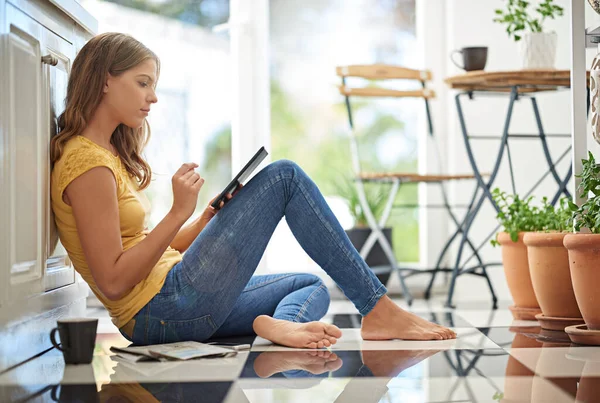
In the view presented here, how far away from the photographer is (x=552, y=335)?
226cm

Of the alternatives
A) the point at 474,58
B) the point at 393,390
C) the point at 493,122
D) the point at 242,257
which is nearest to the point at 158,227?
the point at 242,257

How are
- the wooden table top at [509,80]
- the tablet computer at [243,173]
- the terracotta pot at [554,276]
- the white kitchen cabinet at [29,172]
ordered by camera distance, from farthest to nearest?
1. the wooden table top at [509,80]
2. the terracotta pot at [554,276]
3. the tablet computer at [243,173]
4. the white kitchen cabinet at [29,172]

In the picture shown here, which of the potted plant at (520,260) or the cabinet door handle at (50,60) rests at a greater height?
the cabinet door handle at (50,60)

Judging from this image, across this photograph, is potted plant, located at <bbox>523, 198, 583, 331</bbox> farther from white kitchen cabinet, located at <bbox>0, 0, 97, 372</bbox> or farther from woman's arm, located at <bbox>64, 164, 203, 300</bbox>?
white kitchen cabinet, located at <bbox>0, 0, 97, 372</bbox>

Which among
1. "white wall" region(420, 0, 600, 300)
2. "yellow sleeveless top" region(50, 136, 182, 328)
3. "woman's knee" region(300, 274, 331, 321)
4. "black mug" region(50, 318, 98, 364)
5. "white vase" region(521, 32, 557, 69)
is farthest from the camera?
"white wall" region(420, 0, 600, 300)

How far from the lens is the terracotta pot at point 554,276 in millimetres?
2373

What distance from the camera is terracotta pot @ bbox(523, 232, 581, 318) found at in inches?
93.4

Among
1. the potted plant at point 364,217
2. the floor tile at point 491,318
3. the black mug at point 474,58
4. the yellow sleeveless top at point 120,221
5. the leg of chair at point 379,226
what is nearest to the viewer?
the yellow sleeveless top at point 120,221

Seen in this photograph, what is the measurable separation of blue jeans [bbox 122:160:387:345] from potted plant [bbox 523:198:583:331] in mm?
649

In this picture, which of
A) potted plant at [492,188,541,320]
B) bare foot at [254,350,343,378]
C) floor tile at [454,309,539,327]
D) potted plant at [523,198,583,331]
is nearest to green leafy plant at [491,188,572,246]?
potted plant at [492,188,541,320]

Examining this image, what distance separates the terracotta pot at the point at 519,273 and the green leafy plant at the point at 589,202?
0.50 metres

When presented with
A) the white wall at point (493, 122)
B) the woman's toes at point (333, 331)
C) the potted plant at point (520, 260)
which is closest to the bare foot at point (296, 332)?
the woman's toes at point (333, 331)

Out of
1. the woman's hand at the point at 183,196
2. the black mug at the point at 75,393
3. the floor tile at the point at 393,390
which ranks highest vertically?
the woman's hand at the point at 183,196

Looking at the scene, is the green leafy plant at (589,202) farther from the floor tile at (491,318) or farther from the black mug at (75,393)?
the black mug at (75,393)
